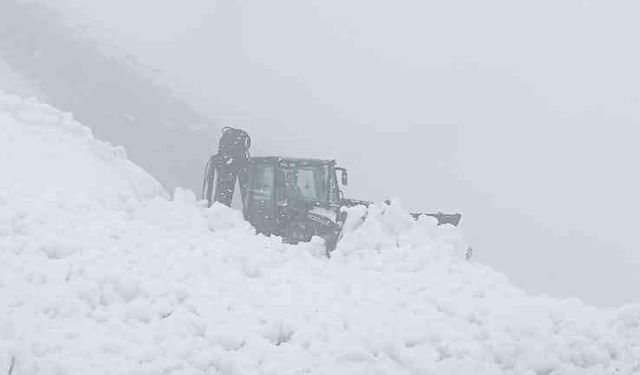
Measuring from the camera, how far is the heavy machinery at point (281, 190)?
1321 centimetres

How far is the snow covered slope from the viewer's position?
567cm

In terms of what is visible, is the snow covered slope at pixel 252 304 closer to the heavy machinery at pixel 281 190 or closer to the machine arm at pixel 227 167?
the heavy machinery at pixel 281 190

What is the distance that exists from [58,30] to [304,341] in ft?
96.8

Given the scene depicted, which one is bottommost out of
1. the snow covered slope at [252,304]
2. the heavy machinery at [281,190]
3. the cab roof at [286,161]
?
the snow covered slope at [252,304]

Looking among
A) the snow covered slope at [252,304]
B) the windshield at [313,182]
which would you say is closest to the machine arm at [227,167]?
the windshield at [313,182]

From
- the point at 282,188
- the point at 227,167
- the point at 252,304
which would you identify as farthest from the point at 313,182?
the point at 252,304

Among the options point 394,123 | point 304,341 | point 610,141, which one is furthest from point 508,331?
point 610,141

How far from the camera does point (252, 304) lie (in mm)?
6914

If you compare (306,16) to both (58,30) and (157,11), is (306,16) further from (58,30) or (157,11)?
(58,30)

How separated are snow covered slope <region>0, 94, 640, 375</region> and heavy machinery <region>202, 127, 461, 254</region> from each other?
10.4ft

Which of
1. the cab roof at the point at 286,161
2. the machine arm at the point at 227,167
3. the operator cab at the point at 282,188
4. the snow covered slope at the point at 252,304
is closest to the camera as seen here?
the snow covered slope at the point at 252,304

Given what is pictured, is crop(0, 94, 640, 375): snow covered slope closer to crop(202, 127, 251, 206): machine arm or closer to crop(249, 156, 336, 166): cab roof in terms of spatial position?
crop(249, 156, 336, 166): cab roof

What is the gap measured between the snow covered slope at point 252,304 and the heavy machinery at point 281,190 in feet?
10.4

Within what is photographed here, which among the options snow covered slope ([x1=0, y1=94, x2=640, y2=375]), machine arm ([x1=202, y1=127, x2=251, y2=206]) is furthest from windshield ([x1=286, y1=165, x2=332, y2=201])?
snow covered slope ([x1=0, y1=94, x2=640, y2=375])
